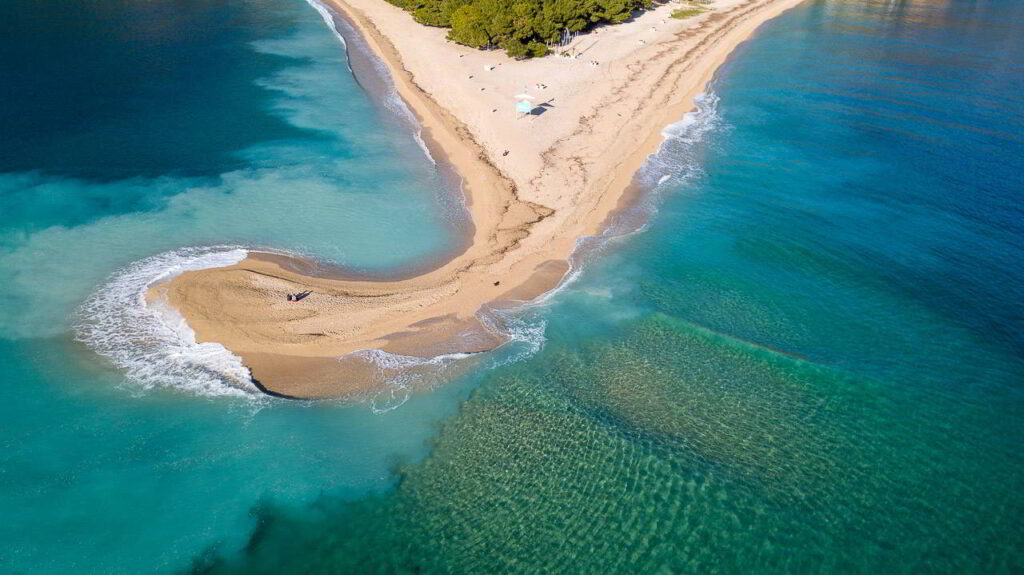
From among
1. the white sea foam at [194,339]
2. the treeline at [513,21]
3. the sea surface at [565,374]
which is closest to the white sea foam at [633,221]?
the white sea foam at [194,339]

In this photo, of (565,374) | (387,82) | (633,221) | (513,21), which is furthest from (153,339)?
(513,21)

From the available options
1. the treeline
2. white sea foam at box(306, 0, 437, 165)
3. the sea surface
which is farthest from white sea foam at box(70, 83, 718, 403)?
the treeline

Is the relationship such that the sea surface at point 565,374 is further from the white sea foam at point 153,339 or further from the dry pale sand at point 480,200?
the dry pale sand at point 480,200

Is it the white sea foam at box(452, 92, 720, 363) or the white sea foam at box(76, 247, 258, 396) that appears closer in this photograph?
the white sea foam at box(76, 247, 258, 396)

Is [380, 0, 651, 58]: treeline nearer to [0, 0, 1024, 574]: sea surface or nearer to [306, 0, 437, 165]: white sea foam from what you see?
[306, 0, 437, 165]: white sea foam

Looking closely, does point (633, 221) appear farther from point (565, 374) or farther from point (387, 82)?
point (387, 82)

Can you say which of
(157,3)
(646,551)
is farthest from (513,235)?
(157,3)
